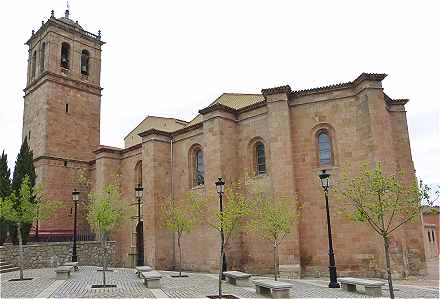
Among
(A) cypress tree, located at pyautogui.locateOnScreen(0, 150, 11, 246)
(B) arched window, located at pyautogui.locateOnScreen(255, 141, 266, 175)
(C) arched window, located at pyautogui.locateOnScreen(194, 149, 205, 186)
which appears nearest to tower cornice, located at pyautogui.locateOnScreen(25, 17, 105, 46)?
(A) cypress tree, located at pyautogui.locateOnScreen(0, 150, 11, 246)

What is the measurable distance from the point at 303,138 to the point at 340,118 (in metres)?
2.10

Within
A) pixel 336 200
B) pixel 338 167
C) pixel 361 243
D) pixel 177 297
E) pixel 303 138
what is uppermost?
pixel 303 138

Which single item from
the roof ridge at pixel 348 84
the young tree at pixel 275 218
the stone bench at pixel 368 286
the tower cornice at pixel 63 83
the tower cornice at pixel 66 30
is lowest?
the stone bench at pixel 368 286

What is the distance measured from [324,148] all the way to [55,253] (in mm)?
17386

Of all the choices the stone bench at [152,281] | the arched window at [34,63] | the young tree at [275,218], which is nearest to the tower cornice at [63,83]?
the arched window at [34,63]

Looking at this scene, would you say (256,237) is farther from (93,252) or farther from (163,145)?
(93,252)

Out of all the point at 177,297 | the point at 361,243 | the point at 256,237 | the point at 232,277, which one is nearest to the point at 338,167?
the point at 361,243

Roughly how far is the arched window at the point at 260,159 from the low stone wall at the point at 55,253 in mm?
12378

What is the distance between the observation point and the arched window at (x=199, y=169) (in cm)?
2449

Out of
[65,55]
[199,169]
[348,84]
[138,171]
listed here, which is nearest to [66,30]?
[65,55]

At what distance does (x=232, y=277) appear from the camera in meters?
15.3

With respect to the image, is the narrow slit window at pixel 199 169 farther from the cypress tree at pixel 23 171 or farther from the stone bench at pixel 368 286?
the stone bench at pixel 368 286

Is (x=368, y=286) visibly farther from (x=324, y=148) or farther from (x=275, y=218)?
(x=324, y=148)

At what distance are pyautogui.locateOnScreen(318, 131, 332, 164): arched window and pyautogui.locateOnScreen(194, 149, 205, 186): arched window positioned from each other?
7849 millimetres
